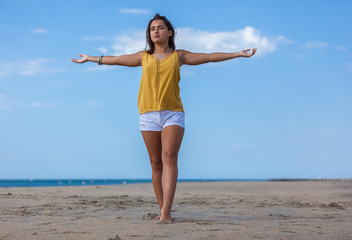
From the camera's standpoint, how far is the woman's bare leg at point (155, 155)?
187 inches

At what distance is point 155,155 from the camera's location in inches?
192

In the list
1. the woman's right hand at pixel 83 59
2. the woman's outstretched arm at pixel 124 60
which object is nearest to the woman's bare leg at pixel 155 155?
the woman's outstretched arm at pixel 124 60

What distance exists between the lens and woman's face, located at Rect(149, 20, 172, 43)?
15.6 feet

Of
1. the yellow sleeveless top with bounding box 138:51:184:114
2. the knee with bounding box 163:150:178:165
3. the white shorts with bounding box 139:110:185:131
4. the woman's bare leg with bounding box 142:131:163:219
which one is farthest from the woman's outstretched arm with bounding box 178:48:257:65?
the knee with bounding box 163:150:178:165

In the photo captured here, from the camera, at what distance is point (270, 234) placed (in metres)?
3.42

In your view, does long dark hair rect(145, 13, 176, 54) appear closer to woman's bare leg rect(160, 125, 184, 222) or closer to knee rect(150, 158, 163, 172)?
woman's bare leg rect(160, 125, 184, 222)

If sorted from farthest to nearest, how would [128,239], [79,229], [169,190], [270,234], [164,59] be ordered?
[164,59], [169,190], [79,229], [270,234], [128,239]

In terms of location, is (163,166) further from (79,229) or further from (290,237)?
(290,237)

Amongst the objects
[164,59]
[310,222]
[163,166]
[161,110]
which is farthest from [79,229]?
[310,222]

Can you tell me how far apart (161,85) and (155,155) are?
89cm

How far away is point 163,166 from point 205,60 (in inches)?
54.0

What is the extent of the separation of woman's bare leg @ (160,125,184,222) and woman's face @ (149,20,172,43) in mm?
1078

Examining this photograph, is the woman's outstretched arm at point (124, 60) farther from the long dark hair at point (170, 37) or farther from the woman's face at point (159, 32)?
the woman's face at point (159, 32)

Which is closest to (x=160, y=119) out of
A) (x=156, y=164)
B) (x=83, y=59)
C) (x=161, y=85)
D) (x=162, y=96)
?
(x=162, y=96)
